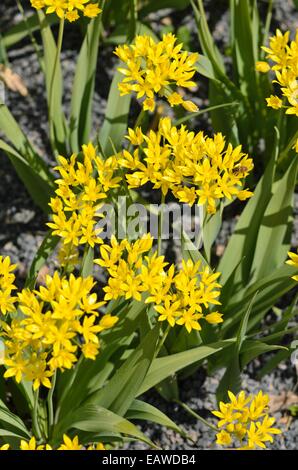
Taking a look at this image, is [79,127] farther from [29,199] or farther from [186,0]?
[186,0]

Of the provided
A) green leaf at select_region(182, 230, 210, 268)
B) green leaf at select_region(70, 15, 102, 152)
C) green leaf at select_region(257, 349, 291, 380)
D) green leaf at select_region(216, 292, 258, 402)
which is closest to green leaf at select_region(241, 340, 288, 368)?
green leaf at select_region(216, 292, 258, 402)

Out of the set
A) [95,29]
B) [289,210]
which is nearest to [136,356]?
[289,210]

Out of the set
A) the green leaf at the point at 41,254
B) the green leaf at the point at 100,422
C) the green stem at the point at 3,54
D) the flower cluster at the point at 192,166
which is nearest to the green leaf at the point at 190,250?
the flower cluster at the point at 192,166

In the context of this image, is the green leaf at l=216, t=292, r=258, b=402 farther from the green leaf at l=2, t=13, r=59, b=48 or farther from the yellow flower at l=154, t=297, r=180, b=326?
the green leaf at l=2, t=13, r=59, b=48

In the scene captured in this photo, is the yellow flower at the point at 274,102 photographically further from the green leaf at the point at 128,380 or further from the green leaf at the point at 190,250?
the green leaf at the point at 128,380

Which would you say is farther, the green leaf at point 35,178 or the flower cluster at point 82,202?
the green leaf at point 35,178

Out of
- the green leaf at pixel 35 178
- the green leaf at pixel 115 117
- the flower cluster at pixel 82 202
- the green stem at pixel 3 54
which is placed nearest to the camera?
the flower cluster at pixel 82 202
